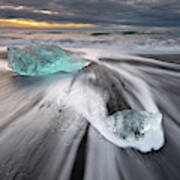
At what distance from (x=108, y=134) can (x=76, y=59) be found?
2419mm

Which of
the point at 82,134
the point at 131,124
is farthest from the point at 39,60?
the point at 131,124

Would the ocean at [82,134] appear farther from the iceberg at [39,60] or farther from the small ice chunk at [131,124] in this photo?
the iceberg at [39,60]

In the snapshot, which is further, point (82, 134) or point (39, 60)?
point (39, 60)

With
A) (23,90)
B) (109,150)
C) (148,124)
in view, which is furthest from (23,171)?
(23,90)

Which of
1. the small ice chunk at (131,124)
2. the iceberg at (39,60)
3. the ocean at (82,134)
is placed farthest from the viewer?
the iceberg at (39,60)

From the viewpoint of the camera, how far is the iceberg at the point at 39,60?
3.34 m

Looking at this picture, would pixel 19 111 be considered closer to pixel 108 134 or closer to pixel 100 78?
pixel 108 134

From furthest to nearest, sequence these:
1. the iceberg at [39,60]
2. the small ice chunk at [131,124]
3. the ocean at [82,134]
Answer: the iceberg at [39,60]
the small ice chunk at [131,124]
the ocean at [82,134]

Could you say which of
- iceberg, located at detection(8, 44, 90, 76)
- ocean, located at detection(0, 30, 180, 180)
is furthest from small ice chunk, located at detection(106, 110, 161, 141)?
iceberg, located at detection(8, 44, 90, 76)

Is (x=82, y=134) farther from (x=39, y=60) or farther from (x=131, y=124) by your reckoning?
(x=39, y=60)

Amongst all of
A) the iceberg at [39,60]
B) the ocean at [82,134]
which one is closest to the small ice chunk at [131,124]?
the ocean at [82,134]

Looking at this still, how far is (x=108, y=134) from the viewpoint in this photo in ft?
5.09

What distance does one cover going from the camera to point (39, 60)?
11.0 feet

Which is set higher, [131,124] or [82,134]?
Result: [131,124]
